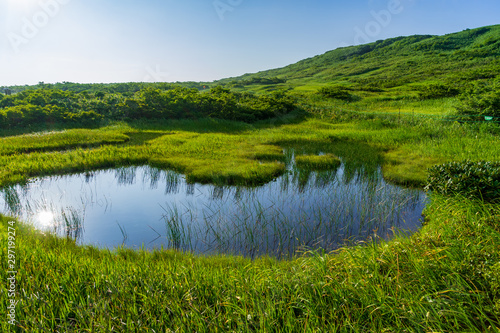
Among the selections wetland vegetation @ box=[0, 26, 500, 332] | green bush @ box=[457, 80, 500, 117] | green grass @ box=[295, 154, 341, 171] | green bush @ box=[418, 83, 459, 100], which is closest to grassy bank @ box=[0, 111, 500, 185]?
wetland vegetation @ box=[0, 26, 500, 332]

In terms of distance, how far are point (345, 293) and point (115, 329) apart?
103 inches

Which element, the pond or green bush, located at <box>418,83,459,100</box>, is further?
green bush, located at <box>418,83,459,100</box>

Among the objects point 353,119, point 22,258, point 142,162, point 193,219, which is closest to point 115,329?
point 22,258

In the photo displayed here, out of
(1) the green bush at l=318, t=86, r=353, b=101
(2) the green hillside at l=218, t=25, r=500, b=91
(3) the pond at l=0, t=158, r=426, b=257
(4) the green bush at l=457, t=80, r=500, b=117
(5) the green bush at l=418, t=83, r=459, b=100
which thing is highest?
(2) the green hillside at l=218, t=25, r=500, b=91

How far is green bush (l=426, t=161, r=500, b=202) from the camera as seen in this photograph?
576 cm

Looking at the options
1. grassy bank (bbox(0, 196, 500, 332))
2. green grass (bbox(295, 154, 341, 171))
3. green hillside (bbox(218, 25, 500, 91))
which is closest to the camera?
grassy bank (bbox(0, 196, 500, 332))

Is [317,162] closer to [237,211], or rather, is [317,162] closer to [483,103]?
[237,211]

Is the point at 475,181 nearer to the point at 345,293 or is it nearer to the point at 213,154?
the point at 345,293

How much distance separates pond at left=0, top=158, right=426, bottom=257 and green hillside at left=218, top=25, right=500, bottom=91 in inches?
1550

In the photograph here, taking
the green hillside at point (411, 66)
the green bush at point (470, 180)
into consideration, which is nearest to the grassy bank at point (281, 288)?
the green bush at point (470, 180)

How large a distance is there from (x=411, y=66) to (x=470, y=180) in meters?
79.4

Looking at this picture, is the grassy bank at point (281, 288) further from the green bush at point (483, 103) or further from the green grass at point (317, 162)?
the green bush at point (483, 103)

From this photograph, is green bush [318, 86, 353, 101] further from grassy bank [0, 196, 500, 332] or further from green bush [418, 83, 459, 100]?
grassy bank [0, 196, 500, 332]

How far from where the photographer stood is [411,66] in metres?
70.8
